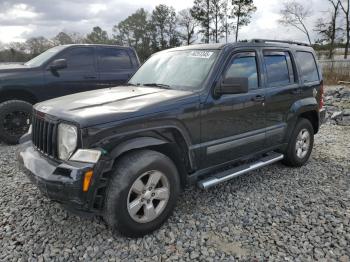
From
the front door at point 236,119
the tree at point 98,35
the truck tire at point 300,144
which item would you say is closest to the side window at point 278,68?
the front door at point 236,119

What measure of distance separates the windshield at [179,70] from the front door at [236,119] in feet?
0.79

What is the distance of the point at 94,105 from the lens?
3.08m

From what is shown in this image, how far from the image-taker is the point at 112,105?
3.05m

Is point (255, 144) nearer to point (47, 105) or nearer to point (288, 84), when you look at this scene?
point (288, 84)

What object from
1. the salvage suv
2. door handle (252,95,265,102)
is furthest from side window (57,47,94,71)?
door handle (252,95,265,102)

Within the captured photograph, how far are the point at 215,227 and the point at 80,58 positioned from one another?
5.09 meters

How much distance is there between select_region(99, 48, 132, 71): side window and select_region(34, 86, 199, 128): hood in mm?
3743

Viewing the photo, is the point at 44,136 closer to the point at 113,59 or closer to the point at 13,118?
the point at 13,118

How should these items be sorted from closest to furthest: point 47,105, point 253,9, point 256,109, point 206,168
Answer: point 47,105, point 206,168, point 256,109, point 253,9

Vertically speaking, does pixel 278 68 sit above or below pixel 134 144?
above

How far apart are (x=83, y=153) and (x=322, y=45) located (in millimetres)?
43865

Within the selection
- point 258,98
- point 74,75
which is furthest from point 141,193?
point 74,75

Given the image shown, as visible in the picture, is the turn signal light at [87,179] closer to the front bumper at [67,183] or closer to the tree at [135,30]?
the front bumper at [67,183]

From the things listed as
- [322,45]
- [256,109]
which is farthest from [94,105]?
[322,45]
